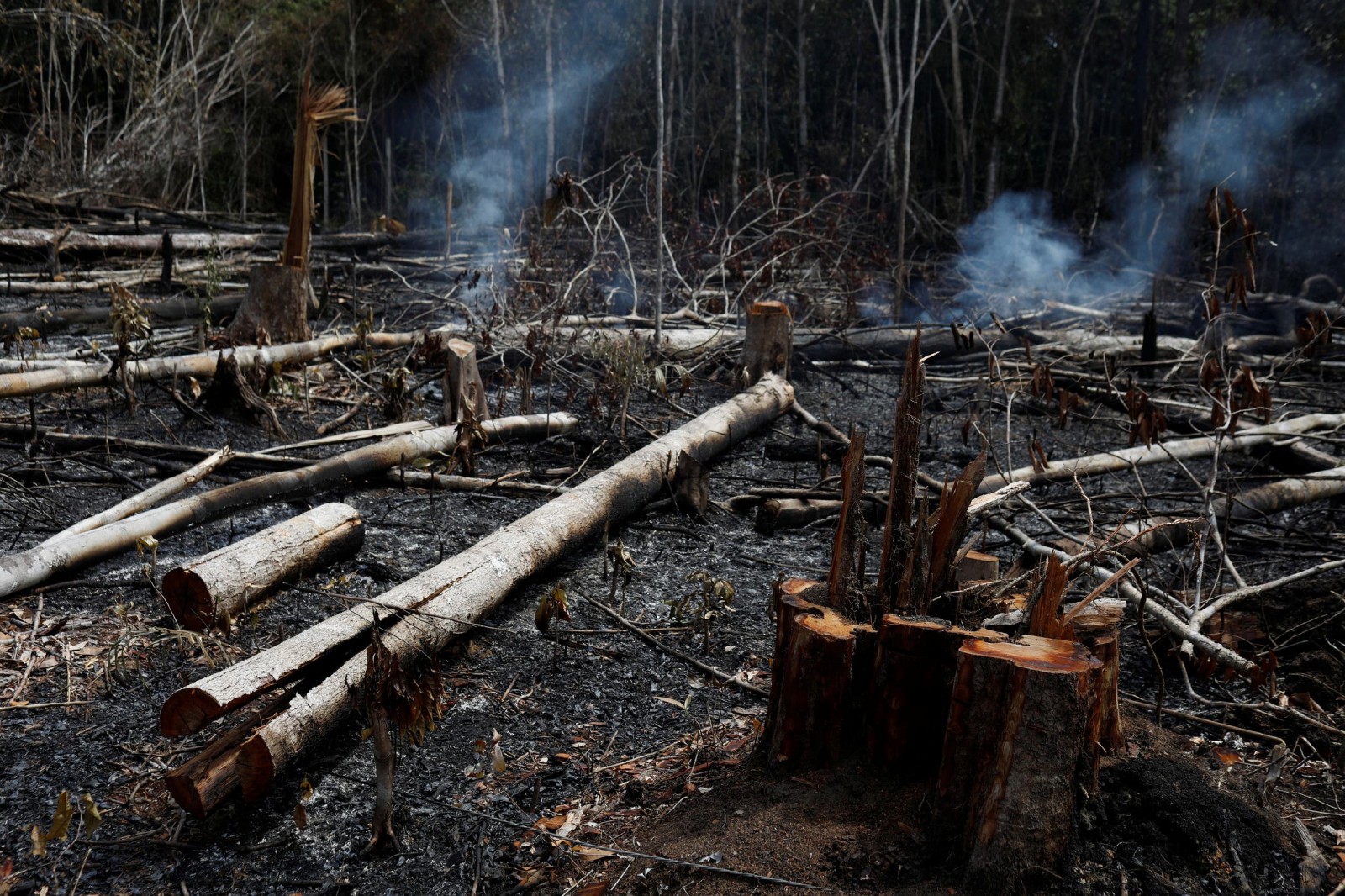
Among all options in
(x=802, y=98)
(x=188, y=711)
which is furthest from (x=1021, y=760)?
(x=802, y=98)

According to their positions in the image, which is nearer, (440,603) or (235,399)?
(440,603)

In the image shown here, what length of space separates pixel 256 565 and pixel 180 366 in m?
3.13

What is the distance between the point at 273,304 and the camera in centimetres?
727

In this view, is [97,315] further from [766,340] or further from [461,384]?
[766,340]

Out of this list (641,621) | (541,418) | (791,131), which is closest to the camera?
(641,621)

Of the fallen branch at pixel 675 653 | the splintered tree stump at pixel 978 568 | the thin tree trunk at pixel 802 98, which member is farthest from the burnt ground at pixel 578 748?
the thin tree trunk at pixel 802 98

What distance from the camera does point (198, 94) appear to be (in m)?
15.3

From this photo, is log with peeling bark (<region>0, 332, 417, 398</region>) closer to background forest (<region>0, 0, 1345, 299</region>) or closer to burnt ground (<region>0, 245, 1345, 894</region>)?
burnt ground (<region>0, 245, 1345, 894</region>)

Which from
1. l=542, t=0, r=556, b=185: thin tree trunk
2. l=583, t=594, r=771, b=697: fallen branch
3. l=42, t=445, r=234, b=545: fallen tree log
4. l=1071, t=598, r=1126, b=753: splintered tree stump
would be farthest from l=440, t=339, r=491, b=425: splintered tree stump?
l=542, t=0, r=556, b=185: thin tree trunk

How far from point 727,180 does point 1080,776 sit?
577 inches

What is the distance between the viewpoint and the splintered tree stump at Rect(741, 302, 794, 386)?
7031 millimetres

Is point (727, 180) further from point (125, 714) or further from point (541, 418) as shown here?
point (125, 714)

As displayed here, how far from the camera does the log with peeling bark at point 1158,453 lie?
16.4 ft

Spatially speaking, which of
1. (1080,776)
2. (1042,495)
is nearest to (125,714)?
(1080,776)
